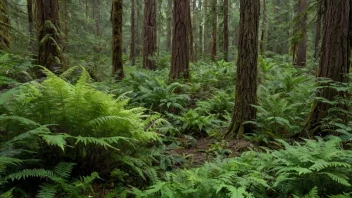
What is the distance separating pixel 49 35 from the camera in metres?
6.88

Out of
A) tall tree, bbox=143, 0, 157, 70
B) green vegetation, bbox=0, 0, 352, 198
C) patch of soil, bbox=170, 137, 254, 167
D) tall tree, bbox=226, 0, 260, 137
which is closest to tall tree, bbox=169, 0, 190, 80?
green vegetation, bbox=0, 0, 352, 198

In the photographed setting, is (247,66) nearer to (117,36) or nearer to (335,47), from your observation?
(335,47)

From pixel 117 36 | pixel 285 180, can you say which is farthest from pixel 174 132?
pixel 117 36

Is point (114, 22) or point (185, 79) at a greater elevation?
point (114, 22)

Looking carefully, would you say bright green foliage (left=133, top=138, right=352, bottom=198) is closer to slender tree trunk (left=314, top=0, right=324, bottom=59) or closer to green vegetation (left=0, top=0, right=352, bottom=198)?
green vegetation (left=0, top=0, right=352, bottom=198)

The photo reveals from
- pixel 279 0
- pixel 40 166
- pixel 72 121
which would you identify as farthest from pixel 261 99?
pixel 279 0

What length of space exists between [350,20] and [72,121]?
4.67 metres

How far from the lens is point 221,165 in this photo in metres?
3.77

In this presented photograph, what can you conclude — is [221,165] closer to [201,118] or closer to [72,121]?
[72,121]

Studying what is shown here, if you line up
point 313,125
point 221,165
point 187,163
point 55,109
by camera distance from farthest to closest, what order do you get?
point 313,125 < point 187,163 < point 221,165 < point 55,109

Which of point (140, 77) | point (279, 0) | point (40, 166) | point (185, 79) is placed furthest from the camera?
point (279, 0)

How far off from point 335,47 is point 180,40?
196 inches

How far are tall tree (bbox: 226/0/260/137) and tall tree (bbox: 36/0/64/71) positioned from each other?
4316 mm

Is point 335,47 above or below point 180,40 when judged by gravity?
below
